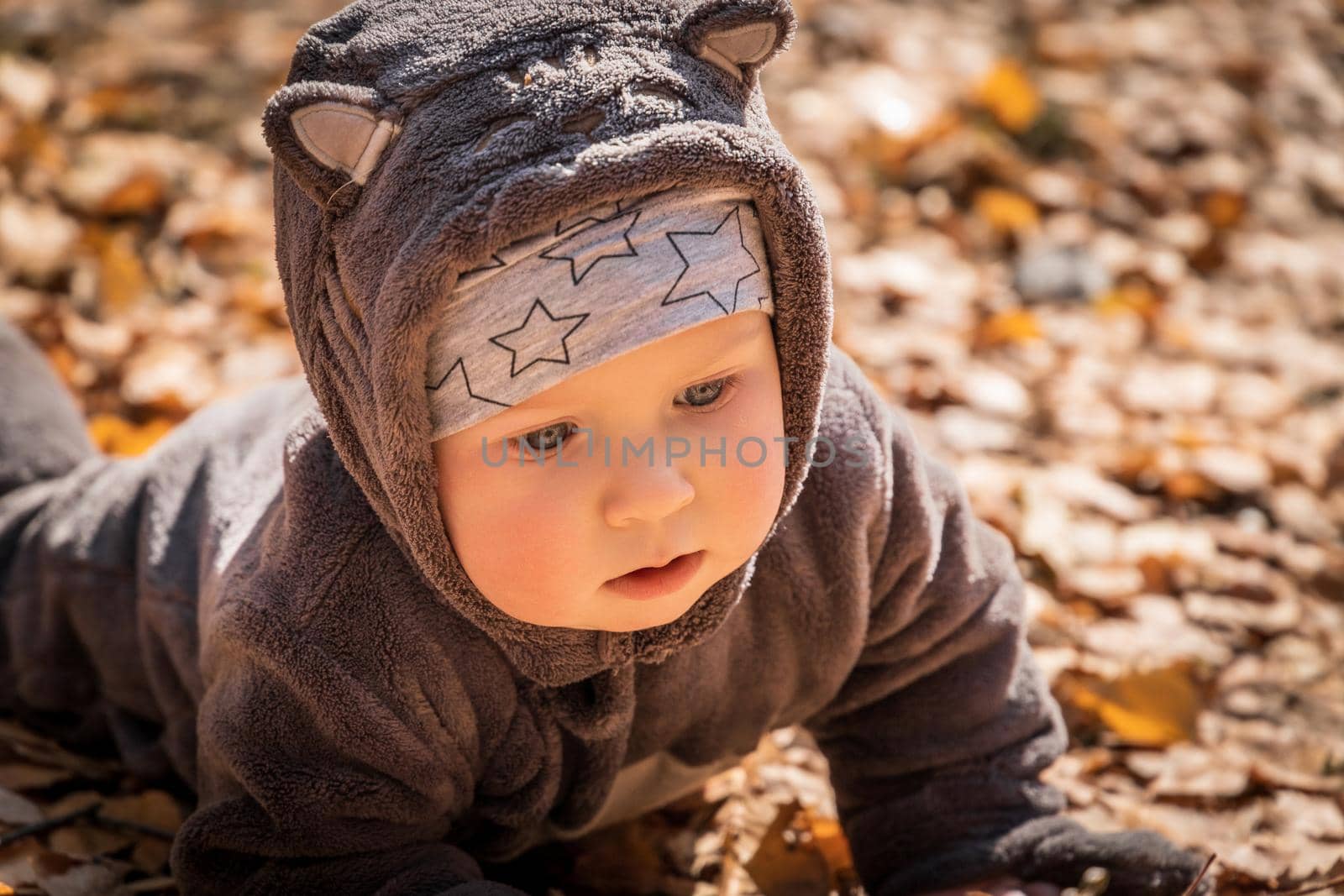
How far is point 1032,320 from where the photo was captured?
2.47 metres

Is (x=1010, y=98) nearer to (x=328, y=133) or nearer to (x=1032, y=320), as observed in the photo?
(x=1032, y=320)

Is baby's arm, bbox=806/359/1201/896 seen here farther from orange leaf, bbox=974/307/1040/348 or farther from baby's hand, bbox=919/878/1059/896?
orange leaf, bbox=974/307/1040/348

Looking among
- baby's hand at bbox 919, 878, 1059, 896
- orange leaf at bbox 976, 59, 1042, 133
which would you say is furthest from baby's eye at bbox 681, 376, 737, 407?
orange leaf at bbox 976, 59, 1042, 133

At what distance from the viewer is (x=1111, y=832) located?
1.46 metres

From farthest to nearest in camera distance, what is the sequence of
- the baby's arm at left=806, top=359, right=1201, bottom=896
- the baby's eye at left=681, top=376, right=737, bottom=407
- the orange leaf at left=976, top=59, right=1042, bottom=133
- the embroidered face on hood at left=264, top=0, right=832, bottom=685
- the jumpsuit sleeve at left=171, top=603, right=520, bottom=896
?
the orange leaf at left=976, top=59, right=1042, bottom=133, the baby's arm at left=806, top=359, right=1201, bottom=896, the jumpsuit sleeve at left=171, top=603, right=520, bottom=896, the baby's eye at left=681, top=376, right=737, bottom=407, the embroidered face on hood at left=264, top=0, right=832, bottom=685

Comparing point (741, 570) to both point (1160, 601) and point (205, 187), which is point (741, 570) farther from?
point (205, 187)

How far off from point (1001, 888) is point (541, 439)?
0.72 meters

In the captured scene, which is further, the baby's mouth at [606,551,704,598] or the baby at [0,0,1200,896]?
the baby's mouth at [606,551,704,598]

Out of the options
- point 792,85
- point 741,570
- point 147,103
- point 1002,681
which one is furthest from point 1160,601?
point 147,103

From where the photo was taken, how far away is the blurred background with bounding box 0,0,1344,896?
5.55 ft

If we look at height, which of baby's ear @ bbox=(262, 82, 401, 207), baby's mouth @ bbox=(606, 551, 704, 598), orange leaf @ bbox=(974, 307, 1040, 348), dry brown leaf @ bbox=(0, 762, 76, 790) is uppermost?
baby's ear @ bbox=(262, 82, 401, 207)

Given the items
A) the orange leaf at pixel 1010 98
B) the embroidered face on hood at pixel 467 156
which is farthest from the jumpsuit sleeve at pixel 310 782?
the orange leaf at pixel 1010 98

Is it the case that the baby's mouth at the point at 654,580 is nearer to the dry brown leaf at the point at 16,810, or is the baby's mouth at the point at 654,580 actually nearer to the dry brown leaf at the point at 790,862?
the dry brown leaf at the point at 790,862

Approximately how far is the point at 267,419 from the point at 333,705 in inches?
19.2
